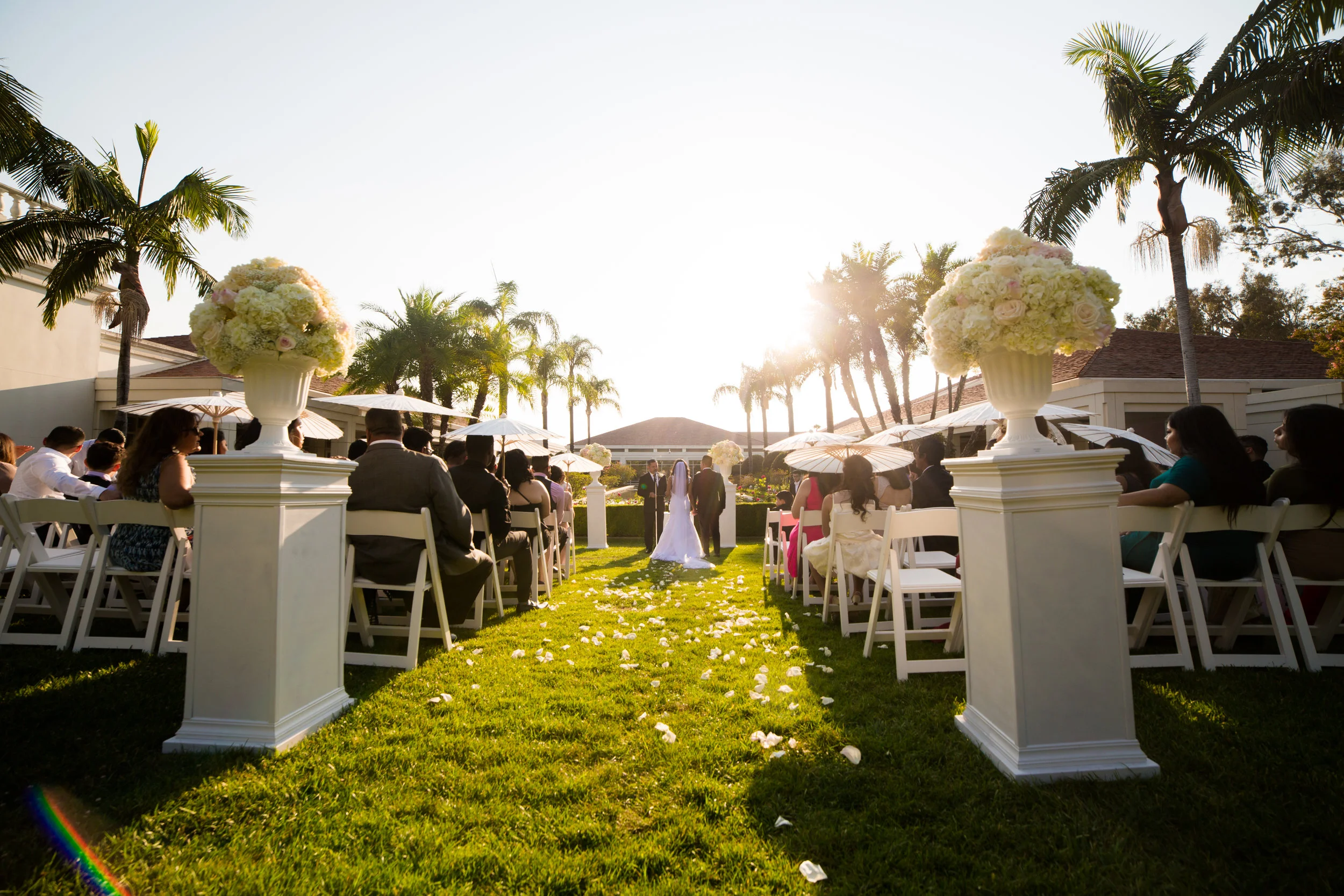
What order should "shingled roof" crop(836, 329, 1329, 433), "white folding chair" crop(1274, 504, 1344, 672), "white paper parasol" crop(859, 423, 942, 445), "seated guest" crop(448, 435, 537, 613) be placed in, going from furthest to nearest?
"shingled roof" crop(836, 329, 1329, 433) < "white paper parasol" crop(859, 423, 942, 445) < "seated guest" crop(448, 435, 537, 613) < "white folding chair" crop(1274, 504, 1344, 672)

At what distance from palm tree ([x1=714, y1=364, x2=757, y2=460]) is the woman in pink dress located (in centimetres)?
3795

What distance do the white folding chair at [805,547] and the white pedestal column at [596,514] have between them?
8.05 m

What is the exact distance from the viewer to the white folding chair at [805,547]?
22.9 feet

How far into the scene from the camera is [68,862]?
2070 mm

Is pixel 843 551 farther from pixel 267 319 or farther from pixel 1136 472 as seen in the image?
pixel 267 319

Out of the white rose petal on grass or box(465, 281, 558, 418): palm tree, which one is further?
box(465, 281, 558, 418): palm tree

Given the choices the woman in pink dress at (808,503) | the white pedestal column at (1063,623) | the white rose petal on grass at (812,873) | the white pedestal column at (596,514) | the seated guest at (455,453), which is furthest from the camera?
the white pedestal column at (596,514)

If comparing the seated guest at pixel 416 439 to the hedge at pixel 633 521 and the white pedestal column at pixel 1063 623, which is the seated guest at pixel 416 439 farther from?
the hedge at pixel 633 521

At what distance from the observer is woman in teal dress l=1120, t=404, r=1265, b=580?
4141mm

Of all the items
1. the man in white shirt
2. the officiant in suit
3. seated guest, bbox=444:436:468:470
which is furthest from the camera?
the officiant in suit

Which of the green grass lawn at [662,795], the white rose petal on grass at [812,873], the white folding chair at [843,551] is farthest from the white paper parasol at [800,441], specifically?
the white rose petal on grass at [812,873]

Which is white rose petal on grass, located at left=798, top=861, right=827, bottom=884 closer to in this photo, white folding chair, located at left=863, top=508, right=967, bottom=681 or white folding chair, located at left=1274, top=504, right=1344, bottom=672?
white folding chair, located at left=863, top=508, right=967, bottom=681

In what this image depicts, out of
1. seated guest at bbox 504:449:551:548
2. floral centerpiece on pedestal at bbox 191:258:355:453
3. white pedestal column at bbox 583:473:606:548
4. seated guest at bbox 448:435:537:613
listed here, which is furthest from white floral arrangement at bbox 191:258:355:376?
white pedestal column at bbox 583:473:606:548

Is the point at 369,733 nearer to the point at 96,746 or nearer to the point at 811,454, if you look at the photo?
the point at 96,746
